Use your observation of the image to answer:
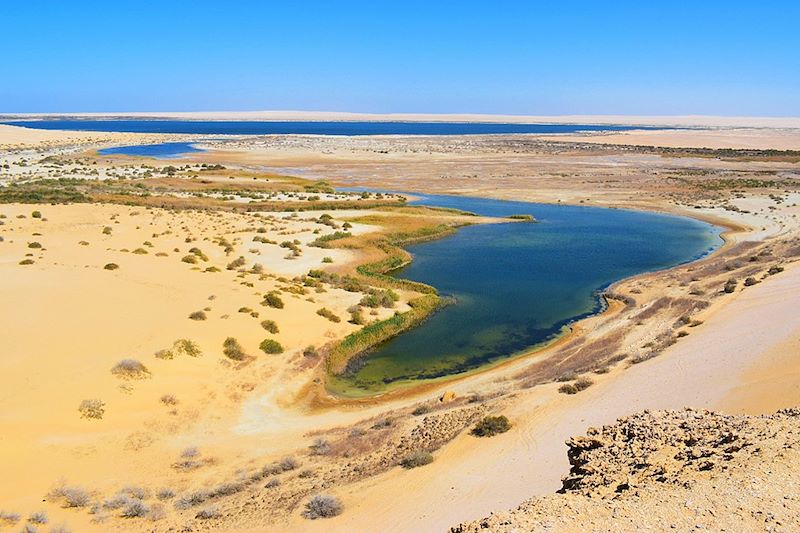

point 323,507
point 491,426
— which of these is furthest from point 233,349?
point 323,507

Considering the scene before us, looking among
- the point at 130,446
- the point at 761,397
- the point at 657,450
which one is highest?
the point at 657,450

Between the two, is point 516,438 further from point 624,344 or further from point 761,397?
point 624,344

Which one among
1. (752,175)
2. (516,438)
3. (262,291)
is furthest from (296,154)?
(516,438)

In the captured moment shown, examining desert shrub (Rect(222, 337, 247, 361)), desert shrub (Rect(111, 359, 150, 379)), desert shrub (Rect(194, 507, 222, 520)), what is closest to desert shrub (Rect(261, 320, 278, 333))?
desert shrub (Rect(222, 337, 247, 361))

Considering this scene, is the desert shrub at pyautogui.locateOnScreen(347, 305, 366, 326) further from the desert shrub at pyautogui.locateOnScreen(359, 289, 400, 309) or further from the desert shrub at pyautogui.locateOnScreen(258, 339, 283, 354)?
the desert shrub at pyautogui.locateOnScreen(258, 339, 283, 354)

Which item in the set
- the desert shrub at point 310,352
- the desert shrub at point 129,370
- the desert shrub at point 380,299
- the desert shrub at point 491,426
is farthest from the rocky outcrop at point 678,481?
the desert shrub at point 380,299

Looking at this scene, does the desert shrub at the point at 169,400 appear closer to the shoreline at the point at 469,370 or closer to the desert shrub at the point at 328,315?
the shoreline at the point at 469,370

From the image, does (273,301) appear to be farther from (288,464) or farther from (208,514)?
(208,514)
